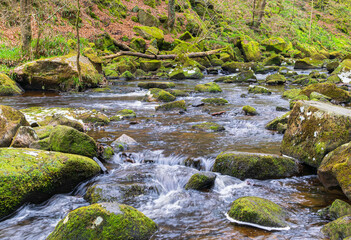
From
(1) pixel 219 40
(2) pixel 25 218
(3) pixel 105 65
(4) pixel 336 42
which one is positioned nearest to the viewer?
(2) pixel 25 218

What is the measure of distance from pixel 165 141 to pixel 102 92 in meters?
6.73

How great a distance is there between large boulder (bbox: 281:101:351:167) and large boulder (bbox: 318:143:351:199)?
0.49m

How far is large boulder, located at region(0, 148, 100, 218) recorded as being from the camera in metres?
3.64

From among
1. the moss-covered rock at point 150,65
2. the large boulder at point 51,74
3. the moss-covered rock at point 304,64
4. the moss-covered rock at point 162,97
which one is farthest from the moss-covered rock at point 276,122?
the moss-covered rock at point 304,64

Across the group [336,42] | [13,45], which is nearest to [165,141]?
[13,45]

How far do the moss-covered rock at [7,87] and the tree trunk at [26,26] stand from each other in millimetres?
2337

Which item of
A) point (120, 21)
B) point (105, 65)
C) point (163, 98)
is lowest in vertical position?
point (163, 98)

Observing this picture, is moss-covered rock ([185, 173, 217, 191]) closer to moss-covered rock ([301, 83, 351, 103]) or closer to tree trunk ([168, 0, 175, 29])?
moss-covered rock ([301, 83, 351, 103])

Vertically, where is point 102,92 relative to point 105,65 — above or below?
below

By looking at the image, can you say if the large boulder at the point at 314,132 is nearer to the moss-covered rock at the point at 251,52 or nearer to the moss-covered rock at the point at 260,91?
the moss-covered rock at the point at 260,91

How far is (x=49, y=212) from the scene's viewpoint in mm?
3873

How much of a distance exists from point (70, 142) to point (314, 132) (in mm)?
4134

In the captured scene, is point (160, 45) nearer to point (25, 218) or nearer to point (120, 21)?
point (120, 21)

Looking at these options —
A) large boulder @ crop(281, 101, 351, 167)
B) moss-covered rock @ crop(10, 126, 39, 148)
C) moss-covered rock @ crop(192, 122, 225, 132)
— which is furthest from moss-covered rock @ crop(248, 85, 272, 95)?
moss-covered rock @ crop(10, 126, 39, 148)
